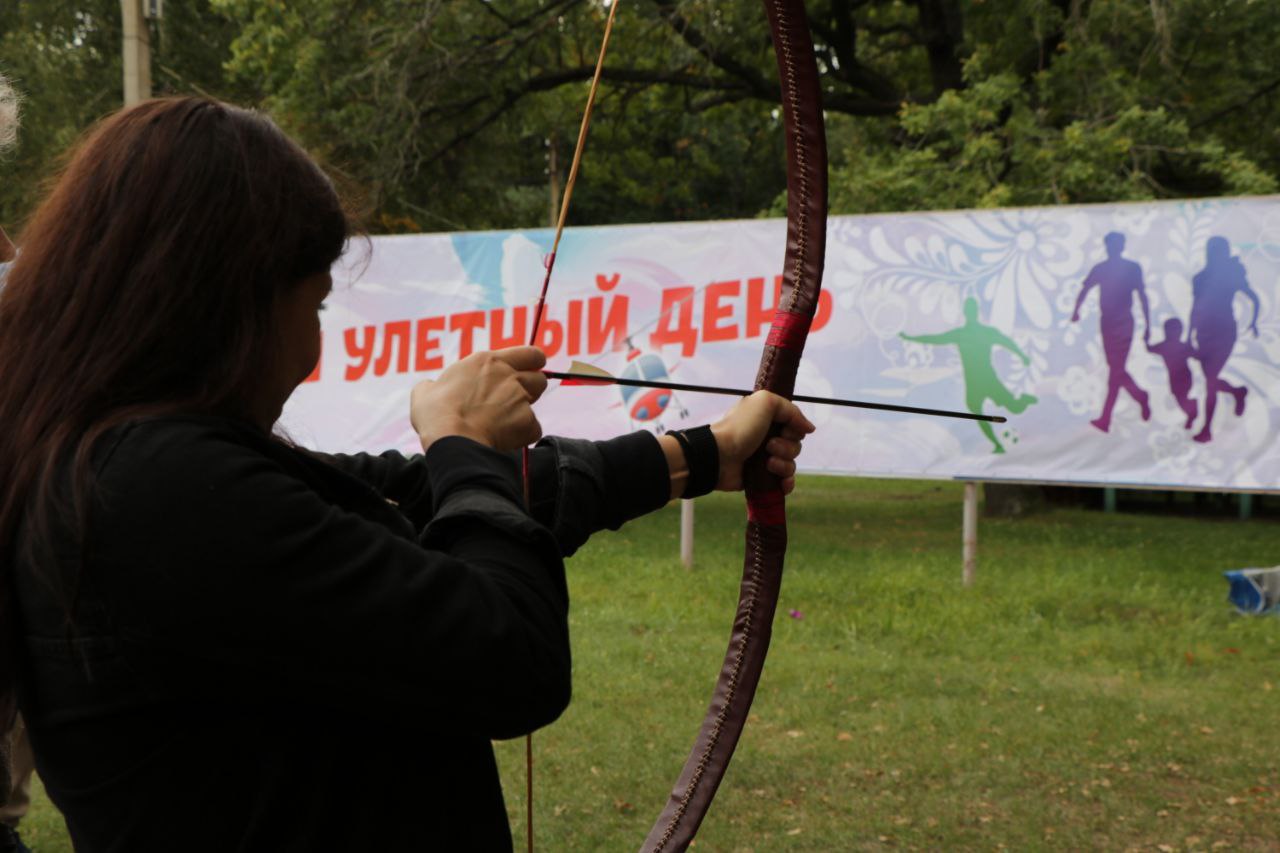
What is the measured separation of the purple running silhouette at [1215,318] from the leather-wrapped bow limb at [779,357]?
5067mm

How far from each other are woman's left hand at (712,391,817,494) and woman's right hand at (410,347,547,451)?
53cm

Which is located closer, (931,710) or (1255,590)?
(931,710)

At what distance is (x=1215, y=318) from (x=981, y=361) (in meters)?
1.17

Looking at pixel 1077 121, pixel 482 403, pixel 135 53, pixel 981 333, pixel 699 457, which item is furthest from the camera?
pixel 1077 121

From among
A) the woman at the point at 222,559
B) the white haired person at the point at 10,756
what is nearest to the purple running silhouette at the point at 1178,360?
the white haired person at the point at 10,756

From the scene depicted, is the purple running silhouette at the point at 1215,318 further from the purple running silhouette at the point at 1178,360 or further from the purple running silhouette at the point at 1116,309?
the purple running silhouette at the point at 1116,309

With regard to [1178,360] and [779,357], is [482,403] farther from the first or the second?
[1178,360]

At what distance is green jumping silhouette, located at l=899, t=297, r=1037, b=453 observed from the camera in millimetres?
6535

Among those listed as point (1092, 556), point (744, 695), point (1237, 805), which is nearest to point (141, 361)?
point (744, 695)

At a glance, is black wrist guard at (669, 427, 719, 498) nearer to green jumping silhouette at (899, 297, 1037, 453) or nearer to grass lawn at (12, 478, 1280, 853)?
grass lawn at (12, 478, 1280, 853)

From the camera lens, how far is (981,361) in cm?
656

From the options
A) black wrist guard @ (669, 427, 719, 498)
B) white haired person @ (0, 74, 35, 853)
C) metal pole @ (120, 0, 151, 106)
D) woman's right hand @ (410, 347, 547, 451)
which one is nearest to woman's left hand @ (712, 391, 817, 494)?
black wrist guard @ (669, 427, 719, 498)

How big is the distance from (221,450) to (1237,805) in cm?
363

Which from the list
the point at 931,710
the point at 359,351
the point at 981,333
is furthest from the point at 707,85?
the point at 931,710
